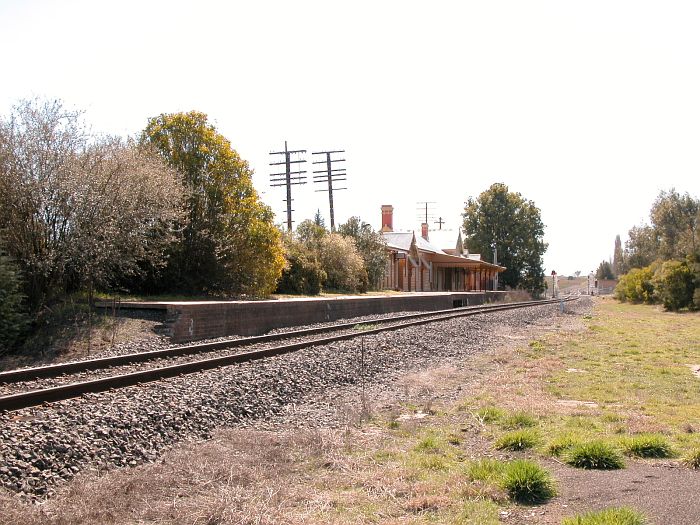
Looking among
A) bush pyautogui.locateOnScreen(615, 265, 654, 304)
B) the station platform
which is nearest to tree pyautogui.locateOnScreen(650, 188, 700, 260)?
bush pyautogui.locateOnScreen(615, 265, 654, 304)

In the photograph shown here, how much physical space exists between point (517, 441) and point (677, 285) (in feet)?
153

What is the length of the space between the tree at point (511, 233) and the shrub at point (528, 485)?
271 feet

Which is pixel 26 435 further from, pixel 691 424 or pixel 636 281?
pixel 636 281

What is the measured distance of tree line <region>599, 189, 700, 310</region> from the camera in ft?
157

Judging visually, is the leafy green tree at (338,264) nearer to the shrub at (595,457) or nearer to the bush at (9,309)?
the bush at (9,309)

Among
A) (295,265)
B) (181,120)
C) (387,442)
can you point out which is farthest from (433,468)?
(295,265)

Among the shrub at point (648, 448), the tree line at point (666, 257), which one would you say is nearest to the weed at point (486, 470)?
the shrub at point (648, 448)

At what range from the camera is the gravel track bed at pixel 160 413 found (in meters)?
5.66

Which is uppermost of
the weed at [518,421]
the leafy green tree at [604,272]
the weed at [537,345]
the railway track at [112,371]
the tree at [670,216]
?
the tree at [670,216]

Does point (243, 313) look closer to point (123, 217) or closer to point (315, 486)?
point (123, 217)

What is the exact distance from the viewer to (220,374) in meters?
Result: 9.98

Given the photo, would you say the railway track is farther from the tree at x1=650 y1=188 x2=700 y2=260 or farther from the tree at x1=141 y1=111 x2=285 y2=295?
the tree at x1=650 y1=188 x2=700 y2=260

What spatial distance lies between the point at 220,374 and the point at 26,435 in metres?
4.16

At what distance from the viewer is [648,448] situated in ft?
21.2
